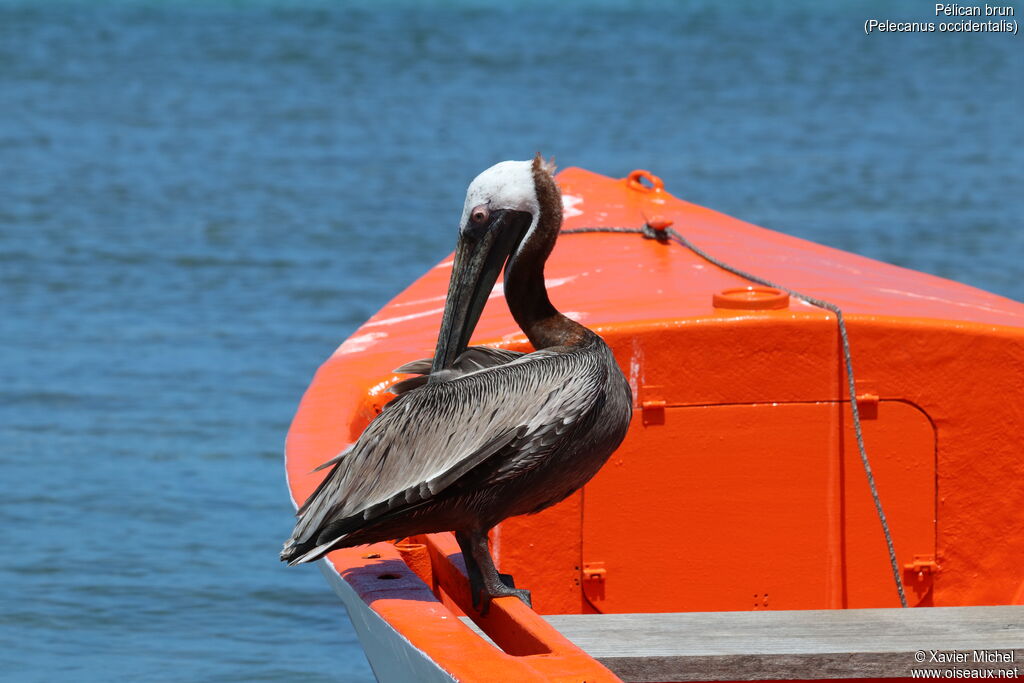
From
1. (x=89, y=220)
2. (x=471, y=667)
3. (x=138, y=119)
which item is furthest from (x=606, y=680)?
(x=138, y=119)

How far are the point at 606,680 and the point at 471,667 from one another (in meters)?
0.21

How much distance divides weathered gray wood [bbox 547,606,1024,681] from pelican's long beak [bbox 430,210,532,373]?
25.2 inches

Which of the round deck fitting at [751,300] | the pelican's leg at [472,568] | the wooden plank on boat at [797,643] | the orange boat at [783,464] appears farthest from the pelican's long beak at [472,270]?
the round deck fitting at [751,300]

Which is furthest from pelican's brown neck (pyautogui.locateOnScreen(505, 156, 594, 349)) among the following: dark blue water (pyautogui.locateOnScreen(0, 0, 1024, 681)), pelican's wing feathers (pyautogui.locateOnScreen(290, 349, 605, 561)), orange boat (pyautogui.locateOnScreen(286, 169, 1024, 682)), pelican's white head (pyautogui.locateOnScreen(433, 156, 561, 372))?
dark blue water (pyautogui.locateOnScreen(0, 0, 1024, 681))

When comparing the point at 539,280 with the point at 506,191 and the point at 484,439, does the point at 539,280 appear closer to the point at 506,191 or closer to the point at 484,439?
the point at 506,191

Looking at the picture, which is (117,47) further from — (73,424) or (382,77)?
(73,424)

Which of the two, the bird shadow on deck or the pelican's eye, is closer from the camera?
the bird shadow on deck

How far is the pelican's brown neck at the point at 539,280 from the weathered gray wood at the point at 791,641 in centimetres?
61

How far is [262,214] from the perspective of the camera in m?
12.9

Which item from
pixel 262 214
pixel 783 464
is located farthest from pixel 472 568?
pixel 262 214

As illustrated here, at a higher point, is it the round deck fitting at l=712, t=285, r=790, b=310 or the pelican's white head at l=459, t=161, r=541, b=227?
the pelican's white head at l=459, t=161, r=541, b=227

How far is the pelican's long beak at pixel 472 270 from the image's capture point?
312 centimetres

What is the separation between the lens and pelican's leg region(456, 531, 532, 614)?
9.95 ft

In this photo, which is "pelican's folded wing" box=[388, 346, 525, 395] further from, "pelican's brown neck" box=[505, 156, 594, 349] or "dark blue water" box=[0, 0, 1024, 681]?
"dark blue water" box=[0, 0, 1024, 681]
